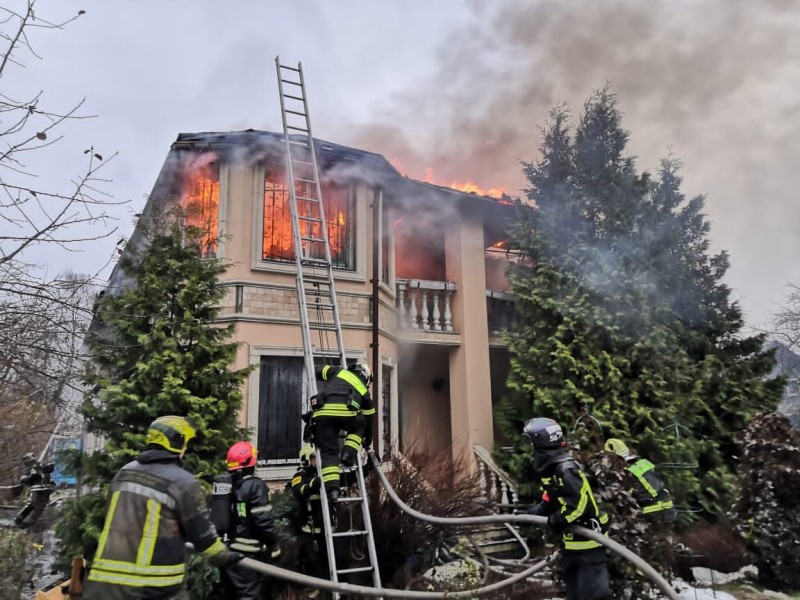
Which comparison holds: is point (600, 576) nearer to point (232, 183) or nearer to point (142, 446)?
point (142, 446)

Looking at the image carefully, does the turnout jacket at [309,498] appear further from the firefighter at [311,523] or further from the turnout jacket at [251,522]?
the turnout jacket at [251,522]

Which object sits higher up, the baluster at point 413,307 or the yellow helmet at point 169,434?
the baluster at point 413,307

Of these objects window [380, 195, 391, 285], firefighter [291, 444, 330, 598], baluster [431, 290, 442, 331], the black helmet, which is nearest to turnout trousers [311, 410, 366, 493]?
firefighter [291, 444, 330, 598]

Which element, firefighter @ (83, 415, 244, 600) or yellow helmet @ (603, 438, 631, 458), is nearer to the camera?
firefighter @ (83, 415, 244, 600)

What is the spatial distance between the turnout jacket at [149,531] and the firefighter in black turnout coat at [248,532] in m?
1.35

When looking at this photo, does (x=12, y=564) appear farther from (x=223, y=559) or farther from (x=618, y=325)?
(x=618, y=325)

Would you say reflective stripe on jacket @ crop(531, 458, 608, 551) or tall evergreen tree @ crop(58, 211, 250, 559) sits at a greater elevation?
tall evergreen tree @ crop(58, 211, 250, 559)

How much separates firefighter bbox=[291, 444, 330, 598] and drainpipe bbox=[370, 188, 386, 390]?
314cm

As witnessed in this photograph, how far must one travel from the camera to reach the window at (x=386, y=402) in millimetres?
9438

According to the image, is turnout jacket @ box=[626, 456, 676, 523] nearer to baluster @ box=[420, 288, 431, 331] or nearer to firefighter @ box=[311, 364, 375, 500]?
firefighter @ box=[311, 364, 375, 500]

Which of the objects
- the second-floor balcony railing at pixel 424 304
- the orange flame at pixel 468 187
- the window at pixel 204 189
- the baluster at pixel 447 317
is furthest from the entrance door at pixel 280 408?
the orange flame at pixel 468 187

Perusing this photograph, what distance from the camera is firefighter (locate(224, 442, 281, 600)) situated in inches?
180

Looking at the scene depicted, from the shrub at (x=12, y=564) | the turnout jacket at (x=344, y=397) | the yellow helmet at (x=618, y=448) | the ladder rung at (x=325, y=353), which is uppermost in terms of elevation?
the ladder rung at (x=325, y=353)

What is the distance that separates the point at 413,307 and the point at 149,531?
7.91 m
